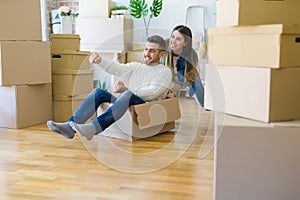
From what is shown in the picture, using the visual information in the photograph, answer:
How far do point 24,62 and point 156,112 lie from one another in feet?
3.23

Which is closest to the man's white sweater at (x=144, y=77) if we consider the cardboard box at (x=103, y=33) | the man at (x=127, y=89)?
the man at (x=127, y=89)

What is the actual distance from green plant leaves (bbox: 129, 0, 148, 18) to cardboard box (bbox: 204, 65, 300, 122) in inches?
118

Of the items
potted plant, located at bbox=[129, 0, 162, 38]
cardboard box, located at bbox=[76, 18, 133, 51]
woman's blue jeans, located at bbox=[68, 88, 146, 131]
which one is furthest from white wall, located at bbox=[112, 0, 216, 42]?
woman's blue jeans, located at bbox=[68, 88, 146, 131]

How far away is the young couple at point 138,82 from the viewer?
6.92ft

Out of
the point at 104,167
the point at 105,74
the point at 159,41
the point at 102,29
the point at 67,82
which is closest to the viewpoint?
the point at 104,167

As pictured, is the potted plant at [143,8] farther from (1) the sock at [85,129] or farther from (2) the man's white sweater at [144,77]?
(1) the sock at [85,129]

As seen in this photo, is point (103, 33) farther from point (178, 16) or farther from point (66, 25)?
point (178, 16)

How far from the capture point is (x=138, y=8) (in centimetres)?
422

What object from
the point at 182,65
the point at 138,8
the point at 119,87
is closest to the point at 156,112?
the point at 119,87

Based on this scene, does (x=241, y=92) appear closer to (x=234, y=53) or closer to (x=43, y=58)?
(x=234, y=53)

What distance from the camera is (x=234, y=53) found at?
1304 millimetres

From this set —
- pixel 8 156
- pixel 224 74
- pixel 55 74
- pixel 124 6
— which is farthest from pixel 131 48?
pixel 224 74

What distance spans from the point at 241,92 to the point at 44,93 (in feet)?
5.99

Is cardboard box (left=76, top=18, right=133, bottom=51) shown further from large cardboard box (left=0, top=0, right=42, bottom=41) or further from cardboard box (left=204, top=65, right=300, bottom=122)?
cardboard box (left=204, top=65, right=300, bottom=122)
